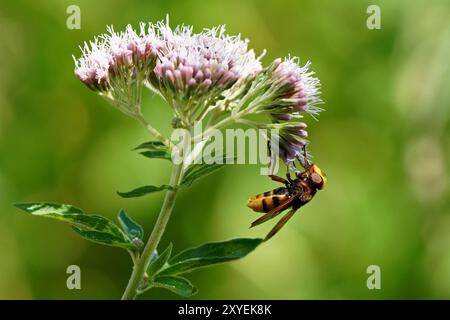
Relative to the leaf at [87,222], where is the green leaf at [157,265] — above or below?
below

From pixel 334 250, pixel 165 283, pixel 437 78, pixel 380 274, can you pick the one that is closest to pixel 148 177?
pixel 334 250

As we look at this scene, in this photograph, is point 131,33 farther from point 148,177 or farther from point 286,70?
point 148,177

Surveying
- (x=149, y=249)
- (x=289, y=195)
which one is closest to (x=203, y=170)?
(x=149, y=249)

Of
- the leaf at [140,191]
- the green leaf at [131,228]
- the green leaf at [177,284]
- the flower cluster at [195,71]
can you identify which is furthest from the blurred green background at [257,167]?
the leaf at [140,191]

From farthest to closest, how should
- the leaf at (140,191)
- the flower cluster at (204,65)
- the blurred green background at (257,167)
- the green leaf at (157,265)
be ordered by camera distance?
the blurred green background at (257,167), the flower cluster at (204,65), the green leaf at (157,265), the leaf at (140,191)

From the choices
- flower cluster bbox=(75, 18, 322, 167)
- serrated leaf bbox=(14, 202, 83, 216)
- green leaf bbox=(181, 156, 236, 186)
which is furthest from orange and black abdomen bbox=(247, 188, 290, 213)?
serrated leaf bbox=(14, 202, 83, 216)

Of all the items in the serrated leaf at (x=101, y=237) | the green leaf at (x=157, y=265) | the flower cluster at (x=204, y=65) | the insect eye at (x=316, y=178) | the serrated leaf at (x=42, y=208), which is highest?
the flower cluster at (x=204, y=65)

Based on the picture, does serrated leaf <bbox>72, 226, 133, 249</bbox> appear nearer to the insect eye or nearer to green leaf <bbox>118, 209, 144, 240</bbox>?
green leaf <bbox>118, 209, 144, 240</bbox>

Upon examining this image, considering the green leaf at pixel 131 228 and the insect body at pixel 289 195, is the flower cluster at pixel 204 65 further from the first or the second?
the green leaf at pixel 131 228
